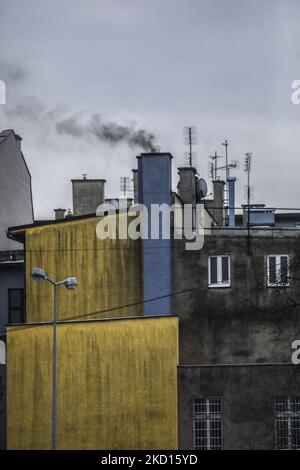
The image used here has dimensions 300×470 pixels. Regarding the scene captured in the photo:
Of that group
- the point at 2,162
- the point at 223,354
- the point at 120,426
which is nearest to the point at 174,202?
the point at 223,354

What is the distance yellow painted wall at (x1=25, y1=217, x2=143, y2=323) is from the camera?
1852 inches

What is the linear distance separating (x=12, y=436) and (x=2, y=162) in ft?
57.6

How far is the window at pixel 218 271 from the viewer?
47312mm

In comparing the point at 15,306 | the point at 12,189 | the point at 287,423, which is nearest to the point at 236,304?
the point at 287,423

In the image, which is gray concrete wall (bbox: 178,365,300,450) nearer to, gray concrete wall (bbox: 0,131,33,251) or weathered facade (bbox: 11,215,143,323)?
weathered facade (bbox: 11,215,143,323)

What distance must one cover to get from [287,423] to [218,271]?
706 cm

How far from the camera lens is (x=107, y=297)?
155ft

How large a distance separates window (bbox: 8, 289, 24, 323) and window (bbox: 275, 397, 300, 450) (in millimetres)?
15603

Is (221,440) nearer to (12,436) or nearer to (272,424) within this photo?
(272,424)

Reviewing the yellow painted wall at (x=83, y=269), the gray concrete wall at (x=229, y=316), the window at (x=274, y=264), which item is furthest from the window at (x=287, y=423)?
the yellow painted wall at (x=83, y=269)

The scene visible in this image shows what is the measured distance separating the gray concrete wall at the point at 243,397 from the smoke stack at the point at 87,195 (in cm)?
1960

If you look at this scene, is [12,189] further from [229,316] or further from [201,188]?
[229,316]

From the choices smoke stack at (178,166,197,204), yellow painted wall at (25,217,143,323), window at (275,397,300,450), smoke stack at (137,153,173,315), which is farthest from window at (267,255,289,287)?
smoke stack at (178,166,197,204)

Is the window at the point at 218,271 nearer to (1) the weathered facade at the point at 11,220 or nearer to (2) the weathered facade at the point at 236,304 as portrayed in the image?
(2) the weathered facade at the point at 236,304
